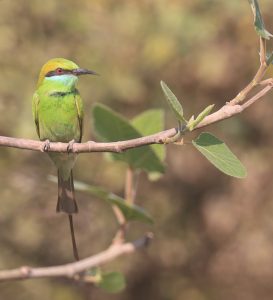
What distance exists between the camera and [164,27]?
9.54 feet

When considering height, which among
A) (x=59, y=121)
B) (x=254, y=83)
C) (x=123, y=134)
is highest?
(x=254, y=83)

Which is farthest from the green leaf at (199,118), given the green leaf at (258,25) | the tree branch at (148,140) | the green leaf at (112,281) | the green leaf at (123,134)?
the green leaf at (112,281)

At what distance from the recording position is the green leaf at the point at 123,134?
1579 mm

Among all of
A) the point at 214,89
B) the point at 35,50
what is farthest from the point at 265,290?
the point at 35,50

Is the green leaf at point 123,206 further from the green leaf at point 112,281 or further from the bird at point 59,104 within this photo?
the bird at point 59,104

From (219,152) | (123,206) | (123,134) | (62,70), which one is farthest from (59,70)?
(219,152)

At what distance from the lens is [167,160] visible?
3.16 meters

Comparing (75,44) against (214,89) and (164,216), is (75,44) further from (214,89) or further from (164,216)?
(164,216)

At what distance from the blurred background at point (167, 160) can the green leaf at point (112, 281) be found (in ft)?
3.84

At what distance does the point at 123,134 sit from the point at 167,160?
5.17 feet

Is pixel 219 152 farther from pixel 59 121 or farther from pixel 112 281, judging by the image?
pixel 59 121

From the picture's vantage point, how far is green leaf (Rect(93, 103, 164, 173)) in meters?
1.58

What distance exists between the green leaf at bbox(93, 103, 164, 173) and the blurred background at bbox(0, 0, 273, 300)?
1.02m

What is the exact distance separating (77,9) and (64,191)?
1271 mm
